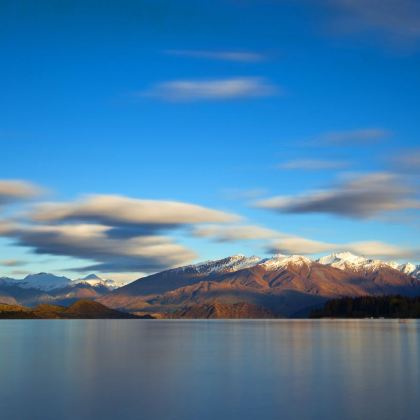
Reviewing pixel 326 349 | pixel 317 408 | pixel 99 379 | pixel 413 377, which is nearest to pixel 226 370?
pixel 99 379

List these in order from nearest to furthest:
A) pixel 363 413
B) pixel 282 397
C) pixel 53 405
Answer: pixel 363 413 → pixel 53 405 → pixel 282 397

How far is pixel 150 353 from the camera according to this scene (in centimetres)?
9431

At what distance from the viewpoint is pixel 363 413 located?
138 ft

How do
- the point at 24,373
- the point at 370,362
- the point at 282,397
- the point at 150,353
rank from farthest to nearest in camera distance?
1. the point at 150,353
2. the point at 370,362
3. the point at 24,373
4. the point at 282,397

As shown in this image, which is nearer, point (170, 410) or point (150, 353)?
point (170, 410)

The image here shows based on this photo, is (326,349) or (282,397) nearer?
(282,397)

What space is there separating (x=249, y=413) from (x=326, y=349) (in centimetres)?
6043

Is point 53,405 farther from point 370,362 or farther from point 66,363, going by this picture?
point 370,362

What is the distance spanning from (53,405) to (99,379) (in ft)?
48.0

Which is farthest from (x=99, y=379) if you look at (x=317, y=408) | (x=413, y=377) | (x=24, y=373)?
(x=413, y=377)

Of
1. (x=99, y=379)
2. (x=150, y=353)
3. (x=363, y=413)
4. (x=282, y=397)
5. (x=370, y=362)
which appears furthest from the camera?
(x=150, y=353)

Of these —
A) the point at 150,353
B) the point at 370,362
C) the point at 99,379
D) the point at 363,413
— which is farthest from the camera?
the point at 150,353

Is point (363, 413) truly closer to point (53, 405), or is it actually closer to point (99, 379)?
point (53, 405)

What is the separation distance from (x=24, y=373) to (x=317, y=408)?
3521cm
